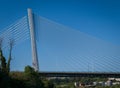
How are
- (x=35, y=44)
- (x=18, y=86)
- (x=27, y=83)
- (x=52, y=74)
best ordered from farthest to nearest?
(x=52, y=74)
(x=35, y=44)
(x=27, y=83)
(x=18, y=86)

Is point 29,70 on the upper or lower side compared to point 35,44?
lower

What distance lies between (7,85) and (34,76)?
468 inches

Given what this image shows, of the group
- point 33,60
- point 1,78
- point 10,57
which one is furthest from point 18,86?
point 33,60

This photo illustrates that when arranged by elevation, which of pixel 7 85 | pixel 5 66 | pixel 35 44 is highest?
pixel 35 44

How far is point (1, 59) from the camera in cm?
3828

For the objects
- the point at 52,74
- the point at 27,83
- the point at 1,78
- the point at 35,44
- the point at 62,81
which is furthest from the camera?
the point at 62,81

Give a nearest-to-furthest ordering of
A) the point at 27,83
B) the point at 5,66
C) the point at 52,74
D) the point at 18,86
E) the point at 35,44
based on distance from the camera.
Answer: the point at 18,86
the point at 27,83
the point at 5,66
the point at 35,44
the point at 52,74

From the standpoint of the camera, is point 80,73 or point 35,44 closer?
point 35,44

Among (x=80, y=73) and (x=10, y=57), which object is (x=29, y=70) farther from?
(x=80, y=73)

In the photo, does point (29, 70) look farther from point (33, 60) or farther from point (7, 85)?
point (7, 85)

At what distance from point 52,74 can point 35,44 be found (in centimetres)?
2915

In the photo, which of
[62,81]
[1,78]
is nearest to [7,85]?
[1,78]

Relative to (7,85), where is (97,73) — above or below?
above

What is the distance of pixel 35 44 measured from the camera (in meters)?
47.0
